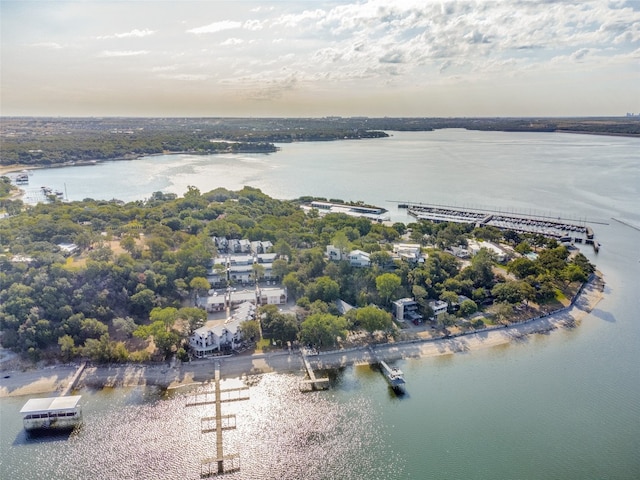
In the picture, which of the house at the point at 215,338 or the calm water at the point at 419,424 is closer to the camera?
the calm water at the point at 419,424

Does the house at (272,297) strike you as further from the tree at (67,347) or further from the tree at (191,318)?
the tree at (67,347)

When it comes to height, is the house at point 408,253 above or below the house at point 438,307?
above

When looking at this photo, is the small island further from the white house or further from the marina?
the marina

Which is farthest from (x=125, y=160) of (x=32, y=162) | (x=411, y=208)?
(x=411, y=208)

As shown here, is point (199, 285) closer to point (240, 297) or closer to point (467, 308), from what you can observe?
point (240, 297)

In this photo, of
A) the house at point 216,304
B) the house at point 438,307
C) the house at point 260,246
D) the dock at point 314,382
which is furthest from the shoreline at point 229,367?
the house at point 260,246

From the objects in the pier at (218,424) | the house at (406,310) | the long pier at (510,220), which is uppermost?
the house at (406,310)

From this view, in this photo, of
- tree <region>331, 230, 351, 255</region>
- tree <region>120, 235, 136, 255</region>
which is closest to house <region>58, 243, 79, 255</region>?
tree <region>120, 235, 136, 255</region>

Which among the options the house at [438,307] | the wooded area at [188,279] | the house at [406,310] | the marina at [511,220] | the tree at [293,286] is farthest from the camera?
the marina at [511,220]
